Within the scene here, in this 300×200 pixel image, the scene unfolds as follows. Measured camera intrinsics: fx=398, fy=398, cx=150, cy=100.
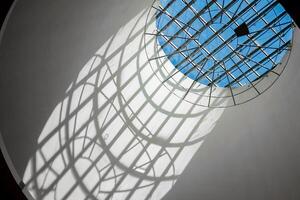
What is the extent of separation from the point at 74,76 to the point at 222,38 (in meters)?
6.91

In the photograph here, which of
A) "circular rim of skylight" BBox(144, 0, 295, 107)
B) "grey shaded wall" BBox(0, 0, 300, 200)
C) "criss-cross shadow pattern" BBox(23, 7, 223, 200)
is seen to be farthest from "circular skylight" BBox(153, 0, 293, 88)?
"grey shaded wall" BBox(0, 0, 300, 200)

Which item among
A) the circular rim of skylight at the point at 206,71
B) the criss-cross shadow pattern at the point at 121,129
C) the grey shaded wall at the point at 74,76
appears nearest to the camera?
the grey shaded wall at the point at 74,76

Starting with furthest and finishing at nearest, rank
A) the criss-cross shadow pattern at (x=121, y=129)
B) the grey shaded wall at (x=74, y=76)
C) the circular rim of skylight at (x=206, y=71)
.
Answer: the circular rim of skylight at (x=206, y=71) → the criss-cross shadow pattern at (x=121, y=129) → the grey shaded wall at (x=74, y=76)

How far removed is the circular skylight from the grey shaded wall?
2208 mm

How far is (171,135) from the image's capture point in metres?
16.7

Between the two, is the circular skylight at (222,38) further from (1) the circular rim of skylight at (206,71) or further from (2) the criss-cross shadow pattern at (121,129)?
(2) the criss-cross shadow pattern at (121,129)

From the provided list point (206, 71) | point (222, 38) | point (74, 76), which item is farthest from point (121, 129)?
point (222, 38)

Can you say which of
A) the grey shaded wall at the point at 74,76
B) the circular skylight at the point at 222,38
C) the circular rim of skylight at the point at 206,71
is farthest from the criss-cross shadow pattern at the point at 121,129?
the circular skylight at the point at 222,38

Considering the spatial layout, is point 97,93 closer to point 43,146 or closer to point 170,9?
point 43,146

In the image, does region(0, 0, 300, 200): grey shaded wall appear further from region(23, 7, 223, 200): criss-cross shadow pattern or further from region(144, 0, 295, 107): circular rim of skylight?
region(144, 0, 295, 107): circular rim of skylight

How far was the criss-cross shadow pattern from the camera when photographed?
15.1 meters

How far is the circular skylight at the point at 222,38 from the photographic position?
16.7 m

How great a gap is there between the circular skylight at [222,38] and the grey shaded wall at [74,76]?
7.24 ft

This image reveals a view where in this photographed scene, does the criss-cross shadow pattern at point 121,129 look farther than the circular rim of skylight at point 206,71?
No
